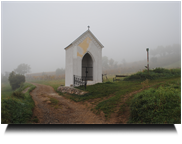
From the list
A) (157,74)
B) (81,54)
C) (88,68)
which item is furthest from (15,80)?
(157,74)

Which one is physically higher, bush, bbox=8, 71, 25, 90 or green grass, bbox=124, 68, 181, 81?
green grass, bbox=124, 68, 181, 81

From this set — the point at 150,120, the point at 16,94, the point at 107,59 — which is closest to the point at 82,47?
the point at 16,94

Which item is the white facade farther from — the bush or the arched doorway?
the bush

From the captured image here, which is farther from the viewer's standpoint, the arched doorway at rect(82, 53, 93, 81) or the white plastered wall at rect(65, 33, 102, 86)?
the arched doorway at rect(82, 53, 93, 81)

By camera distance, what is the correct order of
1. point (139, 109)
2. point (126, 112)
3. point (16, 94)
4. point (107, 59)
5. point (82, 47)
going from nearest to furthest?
point (139, 109) → point (126, 112) → point (16, 94) → point (82, 47) → point (107, 59)

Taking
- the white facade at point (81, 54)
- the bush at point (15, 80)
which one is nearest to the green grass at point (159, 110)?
the white facade at point (81, 54)

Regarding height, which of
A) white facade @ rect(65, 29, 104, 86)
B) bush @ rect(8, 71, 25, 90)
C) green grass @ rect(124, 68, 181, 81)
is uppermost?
white facade @ rect(65, 29, 104, 86)

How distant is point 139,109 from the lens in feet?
15.7

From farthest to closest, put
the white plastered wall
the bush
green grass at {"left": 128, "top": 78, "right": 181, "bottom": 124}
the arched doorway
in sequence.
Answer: the bush < the arched doorway < the white plastered wall < green grass at {"left": 128, "top": 78, "right": 181, "bottom": 124}

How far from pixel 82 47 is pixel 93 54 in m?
1.72

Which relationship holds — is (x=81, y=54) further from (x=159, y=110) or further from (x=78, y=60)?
(x=159, y=110)

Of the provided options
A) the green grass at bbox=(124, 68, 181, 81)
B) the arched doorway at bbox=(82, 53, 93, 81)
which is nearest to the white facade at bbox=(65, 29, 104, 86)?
the arched doorway at bbox=(82, 53, 93, 81)

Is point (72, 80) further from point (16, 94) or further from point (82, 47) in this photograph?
point (16, 94)

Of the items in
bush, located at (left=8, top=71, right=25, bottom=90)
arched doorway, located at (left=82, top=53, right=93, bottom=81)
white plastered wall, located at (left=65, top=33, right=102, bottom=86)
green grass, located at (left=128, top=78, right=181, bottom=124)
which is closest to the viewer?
green grass, located at (left=128, top=78, right=181, bottom=124)
